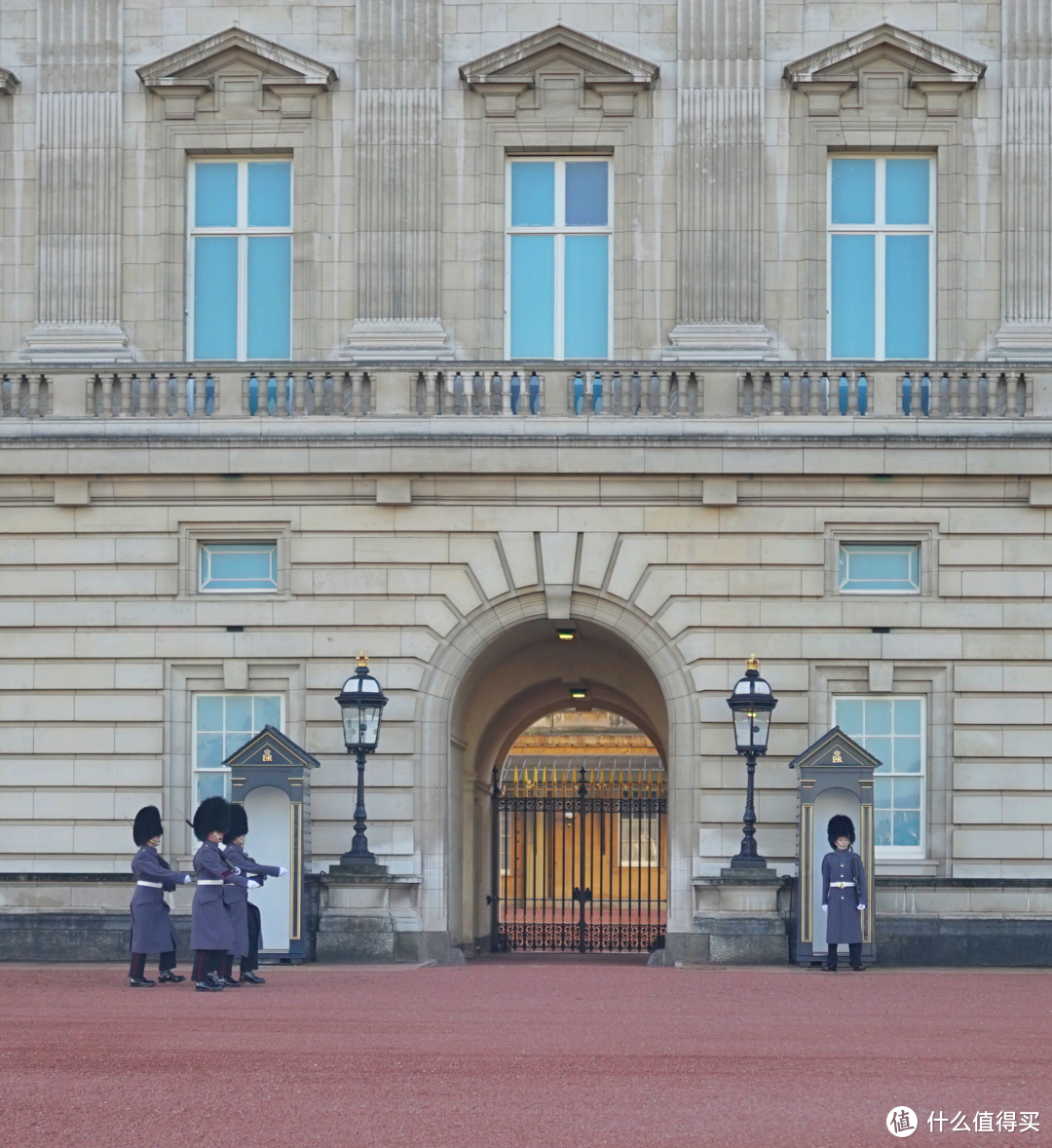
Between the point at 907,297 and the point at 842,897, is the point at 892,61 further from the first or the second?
the point at 842,897

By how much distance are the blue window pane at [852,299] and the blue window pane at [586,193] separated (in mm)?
2411

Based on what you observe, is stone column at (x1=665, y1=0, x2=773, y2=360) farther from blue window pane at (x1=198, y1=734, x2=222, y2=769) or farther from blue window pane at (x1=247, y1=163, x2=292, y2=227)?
blue window pane at (x1=198, y1=734, x2=222, y2=769)

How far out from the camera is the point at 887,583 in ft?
76.8

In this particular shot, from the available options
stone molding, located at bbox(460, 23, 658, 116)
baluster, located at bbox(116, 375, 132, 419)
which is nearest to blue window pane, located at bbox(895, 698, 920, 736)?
stone molding, located at bbox(460, 23, 658, 116)

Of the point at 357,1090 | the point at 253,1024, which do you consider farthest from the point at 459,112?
the point at 357,1090

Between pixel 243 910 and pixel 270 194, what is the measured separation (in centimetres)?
843

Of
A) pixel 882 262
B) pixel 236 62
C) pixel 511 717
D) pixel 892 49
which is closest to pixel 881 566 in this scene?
pixel 882 262

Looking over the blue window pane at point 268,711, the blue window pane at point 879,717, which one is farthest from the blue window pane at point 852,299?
the blue window pane at point 268,711

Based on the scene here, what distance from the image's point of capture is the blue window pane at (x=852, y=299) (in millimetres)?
24219

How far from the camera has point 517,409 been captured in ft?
76.8

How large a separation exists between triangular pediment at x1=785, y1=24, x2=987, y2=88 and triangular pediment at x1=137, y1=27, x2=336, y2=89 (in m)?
4.78

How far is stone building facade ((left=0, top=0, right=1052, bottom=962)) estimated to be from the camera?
23141 mm

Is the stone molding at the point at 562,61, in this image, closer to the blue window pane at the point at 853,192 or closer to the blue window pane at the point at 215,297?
the blue window pane at the point at 853,192

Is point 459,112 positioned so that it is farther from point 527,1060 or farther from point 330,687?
point 527,1060
